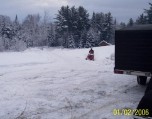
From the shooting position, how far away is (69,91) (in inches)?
541

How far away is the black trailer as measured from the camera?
523 inches

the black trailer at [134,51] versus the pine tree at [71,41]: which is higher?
the black trailer at [134,51]

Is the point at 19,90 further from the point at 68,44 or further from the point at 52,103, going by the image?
the point at 68,44

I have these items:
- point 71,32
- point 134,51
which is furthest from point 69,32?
point 134,51

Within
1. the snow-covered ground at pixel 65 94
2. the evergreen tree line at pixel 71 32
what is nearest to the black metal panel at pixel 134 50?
the snow-covered ground at pixel 65 94

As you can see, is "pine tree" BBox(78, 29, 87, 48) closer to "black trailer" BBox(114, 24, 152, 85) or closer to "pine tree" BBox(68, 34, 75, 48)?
"pine tree" BBox(68, 34, 75, 48)

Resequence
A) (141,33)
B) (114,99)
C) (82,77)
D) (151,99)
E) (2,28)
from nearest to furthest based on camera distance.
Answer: (151,99) → (114,99) → (141,33) → (82,77) → (2,28)

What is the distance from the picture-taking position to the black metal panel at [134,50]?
1327cm

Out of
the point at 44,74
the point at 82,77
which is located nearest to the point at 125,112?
the point at 82,77

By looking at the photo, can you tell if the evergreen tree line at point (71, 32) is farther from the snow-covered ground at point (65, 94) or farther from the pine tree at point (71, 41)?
the snow-covered ground at point (65, 94)

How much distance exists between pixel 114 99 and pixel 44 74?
23.4 ft

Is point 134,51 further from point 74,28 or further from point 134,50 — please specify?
point 74,28

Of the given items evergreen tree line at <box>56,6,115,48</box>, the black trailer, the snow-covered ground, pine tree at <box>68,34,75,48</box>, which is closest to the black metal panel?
the black trailer

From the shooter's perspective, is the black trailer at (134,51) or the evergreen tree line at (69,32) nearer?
the black trailer at (134,51)
